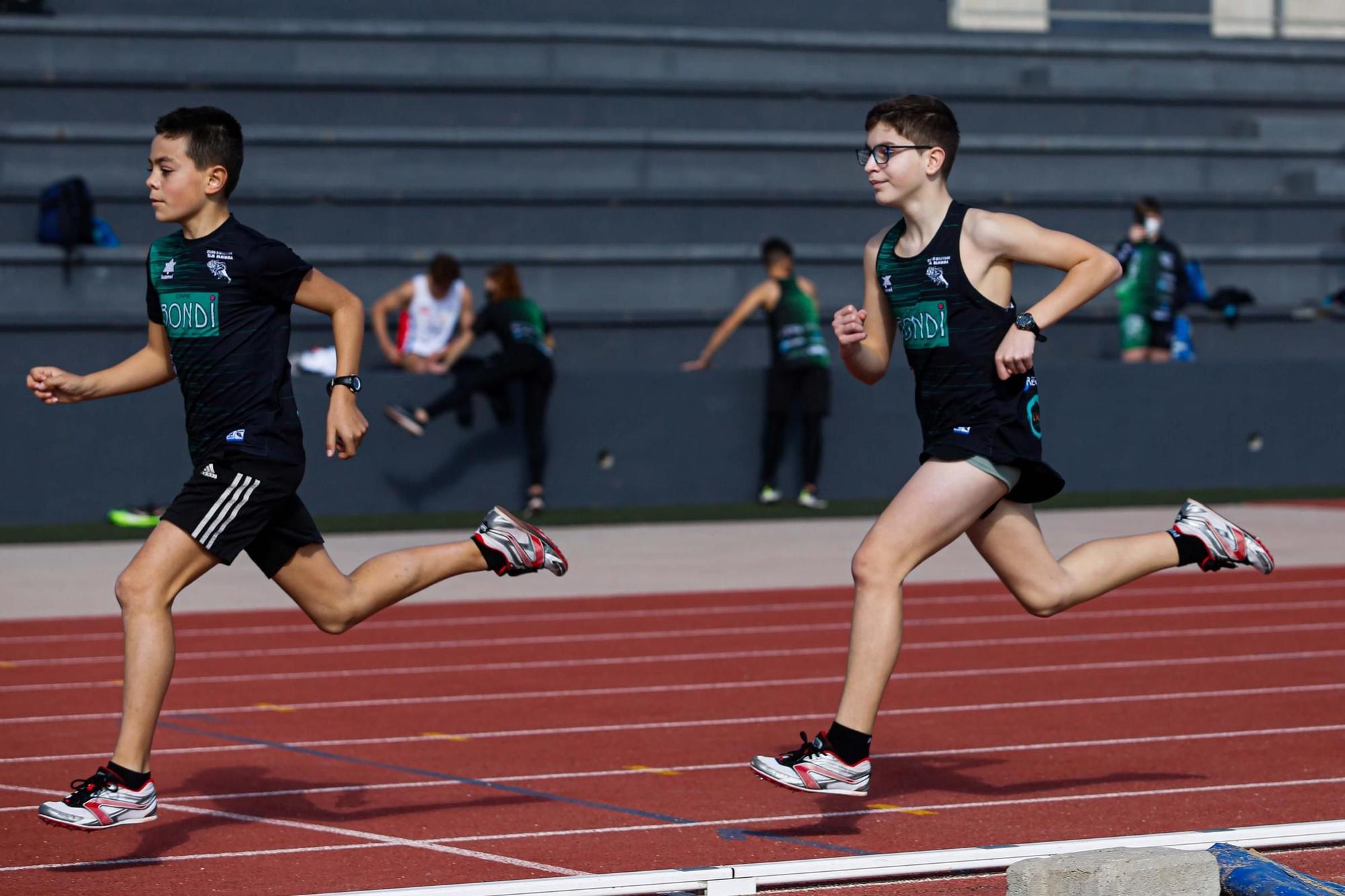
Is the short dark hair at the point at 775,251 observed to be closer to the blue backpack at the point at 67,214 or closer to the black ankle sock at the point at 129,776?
the blue backpack at the point at 67,214

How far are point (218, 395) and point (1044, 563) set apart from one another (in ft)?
7.97

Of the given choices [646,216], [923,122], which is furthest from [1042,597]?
[646,216]

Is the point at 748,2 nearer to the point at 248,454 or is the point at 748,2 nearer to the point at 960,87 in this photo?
the point at 960,87

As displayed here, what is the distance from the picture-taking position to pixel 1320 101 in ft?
80.6

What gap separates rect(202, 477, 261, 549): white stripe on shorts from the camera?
5488mm

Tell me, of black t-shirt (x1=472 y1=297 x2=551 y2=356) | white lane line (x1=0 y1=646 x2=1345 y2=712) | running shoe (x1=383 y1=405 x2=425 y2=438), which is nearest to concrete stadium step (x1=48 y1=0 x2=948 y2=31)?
black t-shirt (x1=472 y1=297 x2=551 y2=356)

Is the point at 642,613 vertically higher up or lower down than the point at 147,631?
lower down

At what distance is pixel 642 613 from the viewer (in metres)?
10.9

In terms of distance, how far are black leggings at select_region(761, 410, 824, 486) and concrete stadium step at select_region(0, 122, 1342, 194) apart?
457 centimetres

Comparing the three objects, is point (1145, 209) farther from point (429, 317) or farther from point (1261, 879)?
point (1261, 879)

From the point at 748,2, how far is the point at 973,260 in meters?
18.9

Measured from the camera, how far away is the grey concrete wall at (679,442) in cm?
1598

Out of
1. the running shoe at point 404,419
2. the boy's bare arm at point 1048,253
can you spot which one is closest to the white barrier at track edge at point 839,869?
the boy's bare arm at point 1048,253

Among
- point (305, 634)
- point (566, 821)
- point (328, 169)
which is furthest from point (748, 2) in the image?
point (566, 821)
